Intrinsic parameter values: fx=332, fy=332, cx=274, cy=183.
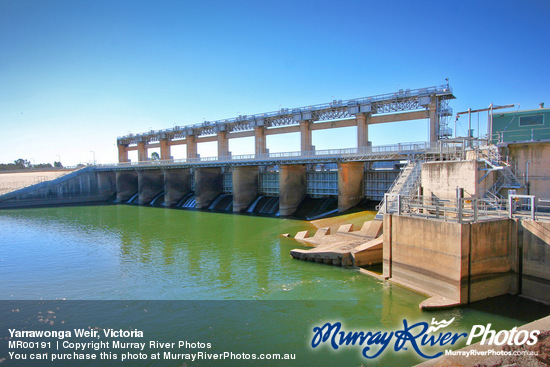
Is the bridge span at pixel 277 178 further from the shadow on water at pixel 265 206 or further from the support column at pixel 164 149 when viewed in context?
the support column at pixel 164 149

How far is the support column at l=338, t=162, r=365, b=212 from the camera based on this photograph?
3228 centimetres

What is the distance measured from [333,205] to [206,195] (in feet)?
65.8

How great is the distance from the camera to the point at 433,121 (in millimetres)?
32438

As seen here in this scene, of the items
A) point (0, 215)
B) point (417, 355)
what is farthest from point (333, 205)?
point (0, 215)

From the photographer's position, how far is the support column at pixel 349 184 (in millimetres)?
32281

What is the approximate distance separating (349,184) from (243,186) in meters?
14.7

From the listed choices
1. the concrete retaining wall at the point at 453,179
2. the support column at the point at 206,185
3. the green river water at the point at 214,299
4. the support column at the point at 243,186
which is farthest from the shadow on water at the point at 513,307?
the support column at the point at 206,185

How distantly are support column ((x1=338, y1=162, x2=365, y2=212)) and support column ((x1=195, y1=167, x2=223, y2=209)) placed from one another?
70.4ft

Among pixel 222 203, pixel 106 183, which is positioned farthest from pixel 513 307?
pixel 106 183

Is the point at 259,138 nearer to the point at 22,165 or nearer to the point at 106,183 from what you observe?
the point at 106,183

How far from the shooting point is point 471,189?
18156mm

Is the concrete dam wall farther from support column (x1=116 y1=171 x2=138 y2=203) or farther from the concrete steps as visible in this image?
support column (x1=116 y1=171 x2=138 y2=203)

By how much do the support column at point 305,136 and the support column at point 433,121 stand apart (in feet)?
46.1

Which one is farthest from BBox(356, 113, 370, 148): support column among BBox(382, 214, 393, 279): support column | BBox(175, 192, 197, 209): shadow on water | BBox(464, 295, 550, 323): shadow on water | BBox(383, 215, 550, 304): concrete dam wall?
BBox(464, 295, 550, 323): shadow on water
